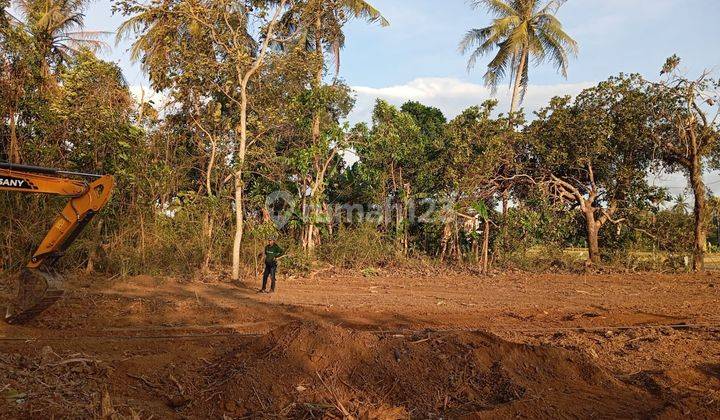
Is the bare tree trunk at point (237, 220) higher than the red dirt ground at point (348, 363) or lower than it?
higher

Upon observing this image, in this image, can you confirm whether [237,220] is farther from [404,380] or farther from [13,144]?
[404,380]

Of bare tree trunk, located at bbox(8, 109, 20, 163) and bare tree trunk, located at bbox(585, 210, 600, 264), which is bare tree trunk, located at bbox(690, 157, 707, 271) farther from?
bare tree trunk, located at bbox(8, 109, 20, 163)

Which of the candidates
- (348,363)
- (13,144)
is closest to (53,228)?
(348,363)

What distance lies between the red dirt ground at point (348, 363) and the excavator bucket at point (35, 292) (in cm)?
26

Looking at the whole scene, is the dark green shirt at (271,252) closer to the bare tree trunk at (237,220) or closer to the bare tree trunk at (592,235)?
the bare tree trunk at (237,220)

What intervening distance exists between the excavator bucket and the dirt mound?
2759 millimetres

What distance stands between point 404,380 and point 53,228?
5.39m

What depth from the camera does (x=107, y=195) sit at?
26.6 ft

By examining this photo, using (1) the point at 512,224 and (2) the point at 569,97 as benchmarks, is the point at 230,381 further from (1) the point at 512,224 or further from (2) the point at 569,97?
(2) the point at 569,97

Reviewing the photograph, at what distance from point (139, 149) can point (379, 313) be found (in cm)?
758

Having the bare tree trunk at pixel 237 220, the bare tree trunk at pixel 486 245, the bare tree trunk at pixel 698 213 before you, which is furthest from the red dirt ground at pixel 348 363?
the bare tree trunk at pixel 698 213

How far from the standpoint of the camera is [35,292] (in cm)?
791


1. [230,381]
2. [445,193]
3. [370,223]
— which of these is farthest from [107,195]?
[445,193]

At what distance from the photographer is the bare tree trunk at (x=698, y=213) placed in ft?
59.5
